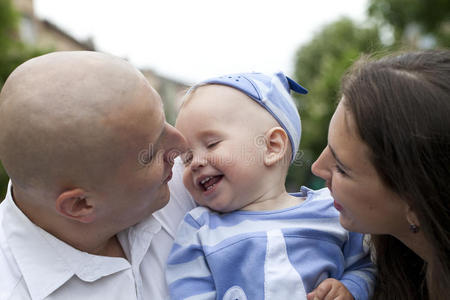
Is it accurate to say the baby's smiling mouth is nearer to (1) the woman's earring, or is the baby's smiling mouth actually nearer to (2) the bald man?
(2) the bald man

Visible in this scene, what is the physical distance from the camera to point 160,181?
1.95 m

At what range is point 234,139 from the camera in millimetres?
2221

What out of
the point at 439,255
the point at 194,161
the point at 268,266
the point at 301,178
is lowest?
the point at 301,178

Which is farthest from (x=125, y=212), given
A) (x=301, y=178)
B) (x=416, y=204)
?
(x=301, y=178)

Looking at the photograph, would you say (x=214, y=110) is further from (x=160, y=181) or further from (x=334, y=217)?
(x=334, y=217)

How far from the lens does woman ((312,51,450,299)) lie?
62.7 inches

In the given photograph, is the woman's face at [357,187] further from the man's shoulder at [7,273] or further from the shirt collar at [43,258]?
the man's shoulder at [7,273]

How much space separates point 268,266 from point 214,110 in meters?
0.82

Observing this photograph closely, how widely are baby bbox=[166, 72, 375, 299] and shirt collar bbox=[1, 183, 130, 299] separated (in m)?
0.36

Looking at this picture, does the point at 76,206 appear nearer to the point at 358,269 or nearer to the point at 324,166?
the point at 324,166

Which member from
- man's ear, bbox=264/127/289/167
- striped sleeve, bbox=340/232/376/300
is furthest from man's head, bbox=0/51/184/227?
striped sleeve, bbox=340/232/376/300

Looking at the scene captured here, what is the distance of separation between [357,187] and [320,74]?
23.0 meters

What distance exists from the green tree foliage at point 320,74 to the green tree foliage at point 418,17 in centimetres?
105

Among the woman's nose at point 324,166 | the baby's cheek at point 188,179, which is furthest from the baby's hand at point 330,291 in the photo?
the baby's cheek at point 188,179
